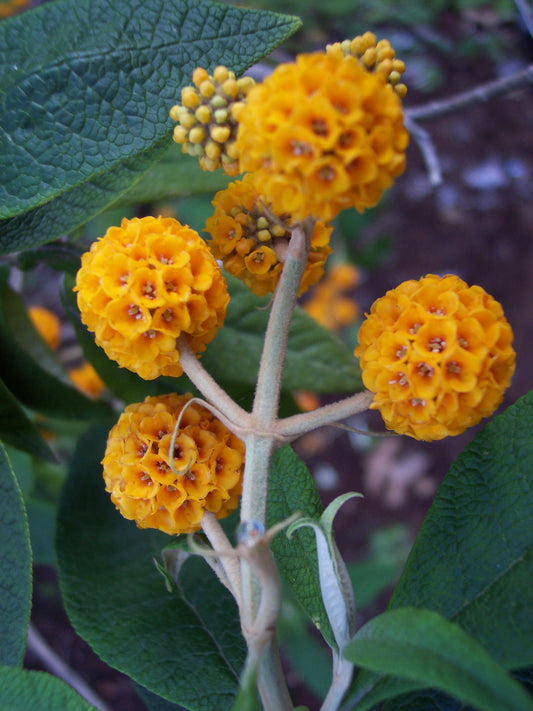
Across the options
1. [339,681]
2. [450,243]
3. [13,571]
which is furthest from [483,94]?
[450,243]

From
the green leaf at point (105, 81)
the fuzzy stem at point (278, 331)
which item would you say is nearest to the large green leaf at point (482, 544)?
the fuzzy stem at point (278, 331)

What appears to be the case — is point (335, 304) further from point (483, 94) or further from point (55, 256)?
point (55, 256)

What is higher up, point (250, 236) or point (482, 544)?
point (250, 236)

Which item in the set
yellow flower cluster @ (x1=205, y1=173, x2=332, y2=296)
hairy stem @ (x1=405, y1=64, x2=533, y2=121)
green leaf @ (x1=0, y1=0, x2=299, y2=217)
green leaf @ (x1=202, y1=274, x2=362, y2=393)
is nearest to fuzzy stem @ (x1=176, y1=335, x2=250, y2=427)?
yellow flower cluster @ (x1=205, y1=173, x2=332, y2=296)

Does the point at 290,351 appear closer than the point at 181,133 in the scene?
No

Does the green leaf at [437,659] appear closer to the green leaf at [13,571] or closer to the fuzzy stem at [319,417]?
the fuzzy stem at [319,417]
